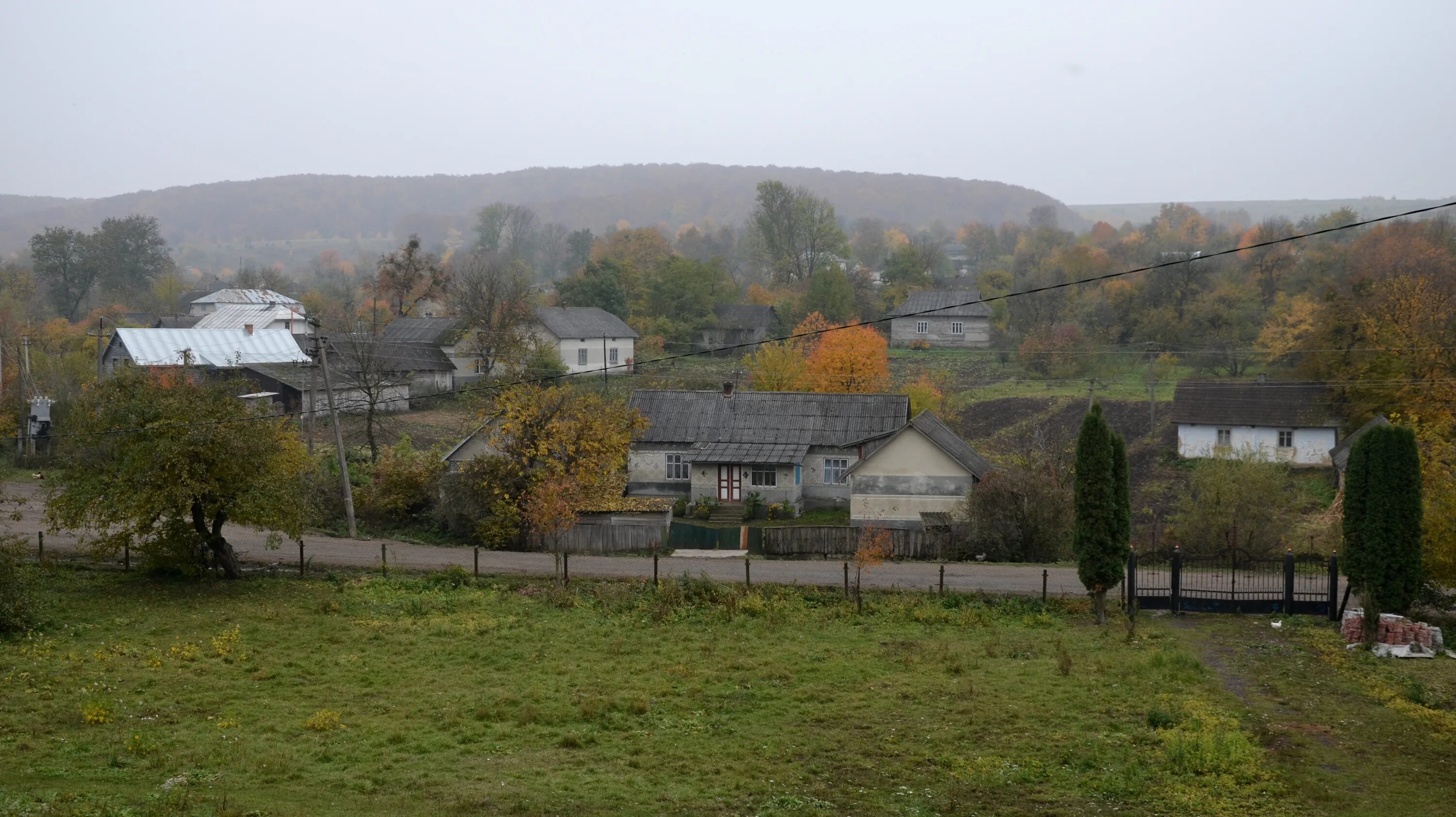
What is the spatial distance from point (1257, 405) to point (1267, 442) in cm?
183

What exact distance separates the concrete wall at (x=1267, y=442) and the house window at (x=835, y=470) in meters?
16.8

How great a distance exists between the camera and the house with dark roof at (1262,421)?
45969 millimetres

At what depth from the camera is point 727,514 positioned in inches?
1554

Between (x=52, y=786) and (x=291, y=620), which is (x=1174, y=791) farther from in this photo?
(x=291, y=620)

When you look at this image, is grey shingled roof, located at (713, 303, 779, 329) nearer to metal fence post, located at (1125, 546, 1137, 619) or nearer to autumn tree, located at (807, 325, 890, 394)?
autumn tree, located at (807, 325, 890, 394)

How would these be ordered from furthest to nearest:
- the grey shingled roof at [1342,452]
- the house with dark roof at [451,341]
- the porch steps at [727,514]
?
the house with dark roof at [451,341]
the grey shingled roof at [1342,452]
the porch steps at [727,514]

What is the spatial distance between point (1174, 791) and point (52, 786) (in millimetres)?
13892

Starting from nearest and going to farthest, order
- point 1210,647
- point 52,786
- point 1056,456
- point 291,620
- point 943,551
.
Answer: point 52,786
point 1210,647
point 291,620
point 943,551
point 1056,456

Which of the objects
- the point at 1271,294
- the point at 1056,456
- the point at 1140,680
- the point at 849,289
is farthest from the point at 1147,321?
the point at 1140,680

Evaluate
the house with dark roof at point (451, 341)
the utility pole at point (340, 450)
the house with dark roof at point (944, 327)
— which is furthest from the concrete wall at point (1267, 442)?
the house with dark roof at point (451, 341)

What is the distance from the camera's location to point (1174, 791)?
13.7m

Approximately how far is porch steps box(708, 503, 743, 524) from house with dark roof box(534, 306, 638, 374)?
27.8 meters

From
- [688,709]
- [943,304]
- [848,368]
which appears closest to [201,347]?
[848,368]

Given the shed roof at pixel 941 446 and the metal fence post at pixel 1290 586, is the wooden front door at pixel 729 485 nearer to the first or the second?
the shed roof at pixel 941 446
